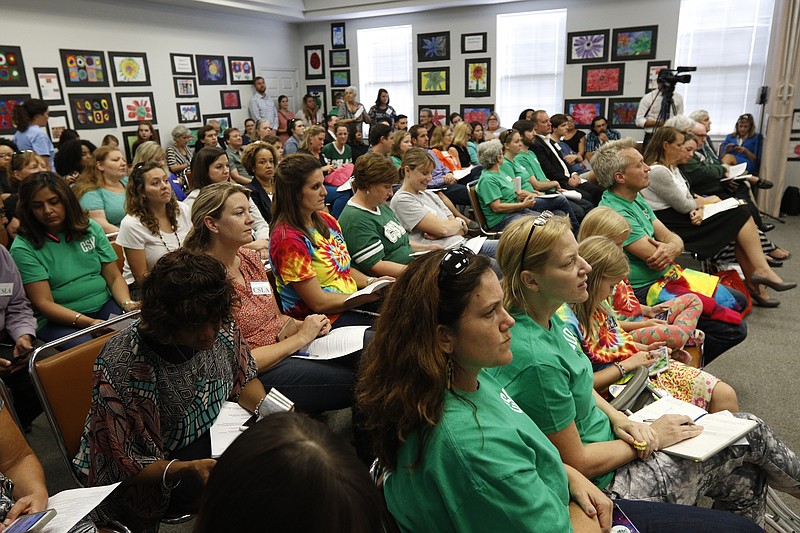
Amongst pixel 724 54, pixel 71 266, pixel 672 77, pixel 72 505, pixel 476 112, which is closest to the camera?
pixel 72 505

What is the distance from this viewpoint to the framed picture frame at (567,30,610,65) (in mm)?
8789

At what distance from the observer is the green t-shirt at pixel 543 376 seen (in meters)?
1.38

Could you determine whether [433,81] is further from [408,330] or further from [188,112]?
[408,330]

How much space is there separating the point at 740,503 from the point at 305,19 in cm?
1094

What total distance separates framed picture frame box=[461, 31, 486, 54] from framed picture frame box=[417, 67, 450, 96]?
1.60 feet

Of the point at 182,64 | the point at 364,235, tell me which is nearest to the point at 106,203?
the point at 364,235

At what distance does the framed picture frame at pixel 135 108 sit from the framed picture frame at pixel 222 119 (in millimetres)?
1039

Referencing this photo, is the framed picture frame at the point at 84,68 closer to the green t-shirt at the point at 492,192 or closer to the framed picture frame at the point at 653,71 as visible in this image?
the green t-shirt at the point at 492,192

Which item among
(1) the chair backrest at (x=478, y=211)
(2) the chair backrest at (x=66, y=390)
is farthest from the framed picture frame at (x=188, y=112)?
(2) the chair backrest at (x=66, y=390)

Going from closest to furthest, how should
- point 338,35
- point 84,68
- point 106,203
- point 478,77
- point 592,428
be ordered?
point 592,428, point 106,203, point 84,68, point 478,77, point 338,35

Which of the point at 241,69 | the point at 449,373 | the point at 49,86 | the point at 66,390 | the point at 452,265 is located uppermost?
the point at 241,69

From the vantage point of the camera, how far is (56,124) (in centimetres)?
713

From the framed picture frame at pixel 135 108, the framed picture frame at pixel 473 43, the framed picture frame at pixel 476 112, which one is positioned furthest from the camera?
the framed picture frame at pixel 476 112

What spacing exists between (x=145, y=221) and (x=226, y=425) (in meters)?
1.73
